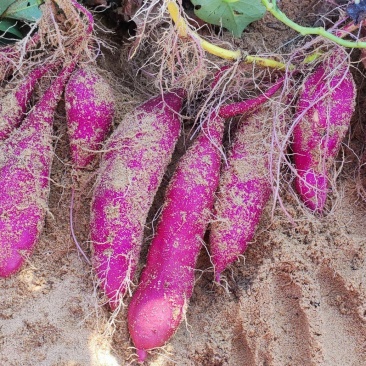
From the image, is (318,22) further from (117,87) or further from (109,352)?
(109,352)

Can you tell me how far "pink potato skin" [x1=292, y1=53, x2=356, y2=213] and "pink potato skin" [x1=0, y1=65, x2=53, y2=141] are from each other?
1.97ft

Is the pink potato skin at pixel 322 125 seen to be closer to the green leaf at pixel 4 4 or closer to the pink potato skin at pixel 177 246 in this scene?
the pink potato skin at pixel 177 246

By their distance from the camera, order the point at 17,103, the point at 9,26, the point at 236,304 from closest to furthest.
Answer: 1. the point at 236,304
2. the point at 17,103
3. the point at 9,26

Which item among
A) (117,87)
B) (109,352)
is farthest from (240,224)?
(117,87)

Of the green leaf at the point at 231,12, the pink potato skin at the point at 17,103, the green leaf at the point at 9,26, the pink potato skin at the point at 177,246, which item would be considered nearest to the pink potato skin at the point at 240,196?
the pink potato skin at the point at 177,246

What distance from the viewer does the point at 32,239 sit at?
1.04 m

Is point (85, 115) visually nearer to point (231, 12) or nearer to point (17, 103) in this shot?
point (17, 103)

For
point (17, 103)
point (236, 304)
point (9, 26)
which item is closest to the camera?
point (236, 304)

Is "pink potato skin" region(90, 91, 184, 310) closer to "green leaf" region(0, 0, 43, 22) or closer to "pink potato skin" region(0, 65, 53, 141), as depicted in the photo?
"pink potato skin" region(0, 65, 53, 141)

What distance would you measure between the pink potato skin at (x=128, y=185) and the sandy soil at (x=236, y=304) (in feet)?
0.18

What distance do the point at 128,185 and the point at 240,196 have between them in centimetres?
23

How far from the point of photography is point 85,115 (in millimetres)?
1124

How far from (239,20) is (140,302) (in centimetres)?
69

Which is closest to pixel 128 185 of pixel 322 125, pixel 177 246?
pixel 177 246
